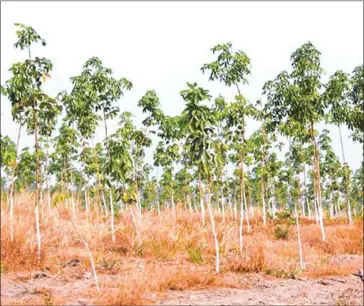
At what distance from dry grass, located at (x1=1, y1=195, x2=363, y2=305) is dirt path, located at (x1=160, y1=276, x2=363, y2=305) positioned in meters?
0.48

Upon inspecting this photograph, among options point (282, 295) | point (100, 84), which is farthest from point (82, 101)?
point (282, 295)

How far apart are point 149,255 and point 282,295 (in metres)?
4.35

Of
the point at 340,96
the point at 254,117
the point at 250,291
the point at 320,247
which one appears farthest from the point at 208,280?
the point at 340,96

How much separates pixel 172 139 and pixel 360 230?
383 inches

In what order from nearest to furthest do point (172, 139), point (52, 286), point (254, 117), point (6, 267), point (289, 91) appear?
point (52, 286)
point (6, 267)
point (289, 91)
point (254, 117)
point (172, 139)

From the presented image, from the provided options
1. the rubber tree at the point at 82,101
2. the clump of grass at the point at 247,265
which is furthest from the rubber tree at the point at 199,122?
the rubber tree at the point at 82,101

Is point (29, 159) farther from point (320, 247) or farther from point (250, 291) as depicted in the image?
point (250, 291)

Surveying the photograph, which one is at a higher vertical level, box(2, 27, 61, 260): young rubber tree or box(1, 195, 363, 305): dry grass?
box(2, 27, 61, 260): young rubber tree

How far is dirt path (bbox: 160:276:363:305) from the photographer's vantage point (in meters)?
7.73

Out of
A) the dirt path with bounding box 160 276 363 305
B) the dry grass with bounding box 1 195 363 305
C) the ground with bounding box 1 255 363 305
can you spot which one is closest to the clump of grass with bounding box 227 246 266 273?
the dry grass with bounding box 1 195 363 305

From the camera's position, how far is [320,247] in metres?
15.8

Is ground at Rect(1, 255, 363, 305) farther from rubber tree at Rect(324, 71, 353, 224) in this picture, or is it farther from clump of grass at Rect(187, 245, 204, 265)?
rubber tree at Rect(324, 71, 353, 224)

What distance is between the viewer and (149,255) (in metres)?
11.6

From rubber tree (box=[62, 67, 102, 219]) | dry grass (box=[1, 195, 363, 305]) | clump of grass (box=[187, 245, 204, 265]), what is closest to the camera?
dry grass (box=[1, 195, 363, 305])
